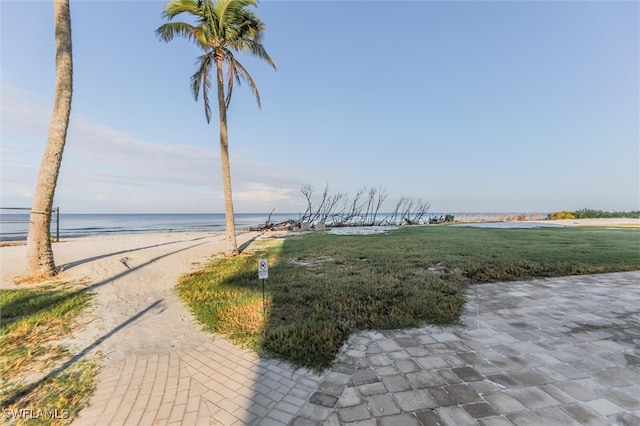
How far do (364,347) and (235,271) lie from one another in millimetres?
5028

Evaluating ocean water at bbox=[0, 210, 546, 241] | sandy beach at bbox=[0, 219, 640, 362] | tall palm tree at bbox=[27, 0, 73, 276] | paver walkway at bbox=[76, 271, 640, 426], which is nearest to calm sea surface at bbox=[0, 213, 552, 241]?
ocean water at bbox=[0, 210, 546, 241]

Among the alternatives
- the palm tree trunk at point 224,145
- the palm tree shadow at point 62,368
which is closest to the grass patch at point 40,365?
the palm tree shadow at point 62,368

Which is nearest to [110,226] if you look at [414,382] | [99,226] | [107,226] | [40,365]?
[107,226]

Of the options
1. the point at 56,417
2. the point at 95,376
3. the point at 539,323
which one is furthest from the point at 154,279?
the point at 539,323

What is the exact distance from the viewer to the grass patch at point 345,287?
3730 mm

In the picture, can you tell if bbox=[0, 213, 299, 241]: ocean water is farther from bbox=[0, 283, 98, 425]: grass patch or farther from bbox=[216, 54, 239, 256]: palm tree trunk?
bbox=[216, 54, 239, 256]: palm tree trunk

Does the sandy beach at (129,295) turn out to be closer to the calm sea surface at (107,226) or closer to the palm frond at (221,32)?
the calm sea surface at (107,226)

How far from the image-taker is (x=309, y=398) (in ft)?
8.13

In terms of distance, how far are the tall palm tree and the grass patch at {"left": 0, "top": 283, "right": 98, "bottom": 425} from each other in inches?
71.3

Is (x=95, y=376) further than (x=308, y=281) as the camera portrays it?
No

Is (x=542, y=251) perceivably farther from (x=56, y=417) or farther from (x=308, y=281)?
(x=56, y=417)

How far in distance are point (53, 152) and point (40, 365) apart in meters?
5.39

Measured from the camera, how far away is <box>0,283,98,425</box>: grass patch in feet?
7.73

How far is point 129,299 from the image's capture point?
18.0 ft
